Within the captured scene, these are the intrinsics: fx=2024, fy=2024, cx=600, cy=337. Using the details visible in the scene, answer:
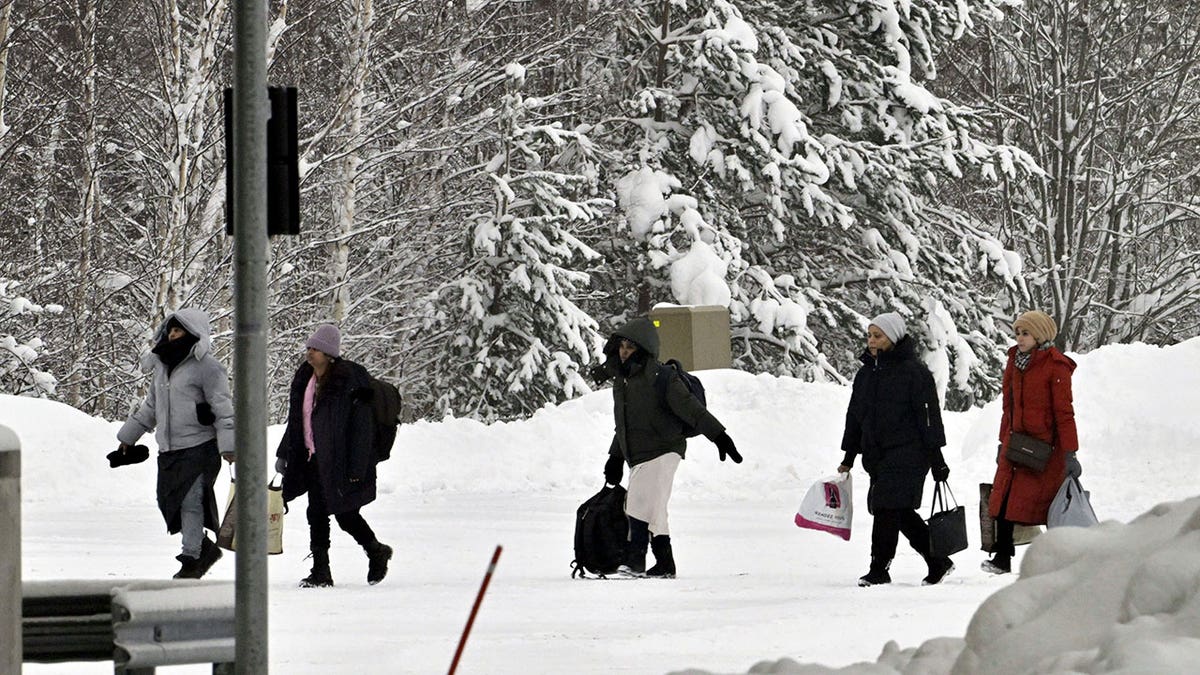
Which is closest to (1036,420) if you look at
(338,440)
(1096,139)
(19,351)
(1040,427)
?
(1040,427)

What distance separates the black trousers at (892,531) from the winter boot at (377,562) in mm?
2815

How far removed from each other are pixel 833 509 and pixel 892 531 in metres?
0.59

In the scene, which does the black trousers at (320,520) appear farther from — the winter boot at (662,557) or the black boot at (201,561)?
the winter boot at (662,557)

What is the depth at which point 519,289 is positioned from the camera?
27.2m

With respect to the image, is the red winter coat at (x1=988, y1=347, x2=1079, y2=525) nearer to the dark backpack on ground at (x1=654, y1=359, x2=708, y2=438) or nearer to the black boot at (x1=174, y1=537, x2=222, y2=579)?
the dark backpack on ground at (x1=654, y1=359, x2=708, y2=438)

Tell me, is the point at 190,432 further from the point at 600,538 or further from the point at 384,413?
the point at 600,538

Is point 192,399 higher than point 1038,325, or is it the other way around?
point 1038,325

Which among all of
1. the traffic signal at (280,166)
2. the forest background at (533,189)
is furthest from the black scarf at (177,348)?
the forest background at (533,189)

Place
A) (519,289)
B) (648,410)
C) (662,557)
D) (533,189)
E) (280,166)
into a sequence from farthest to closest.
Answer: (533,189) < (519,289) < (648,410) < (662,557) < (280,166)

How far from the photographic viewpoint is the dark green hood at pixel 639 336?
484 inches

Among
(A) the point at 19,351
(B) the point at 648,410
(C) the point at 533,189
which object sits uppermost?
(C) the point at 533,189

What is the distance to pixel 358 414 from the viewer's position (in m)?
11.7

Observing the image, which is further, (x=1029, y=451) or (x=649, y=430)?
(x=649, y=430)

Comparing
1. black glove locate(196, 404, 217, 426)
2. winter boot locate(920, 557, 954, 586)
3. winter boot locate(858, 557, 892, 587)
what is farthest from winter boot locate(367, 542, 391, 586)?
winter boot locate(920, 557, 954, 586)
